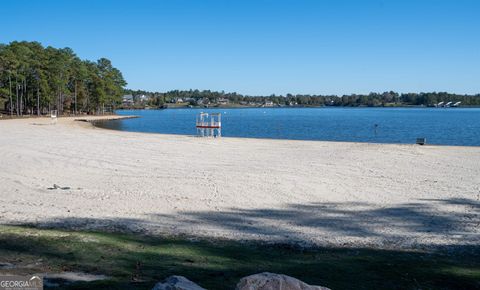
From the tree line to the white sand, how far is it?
59.1 metres

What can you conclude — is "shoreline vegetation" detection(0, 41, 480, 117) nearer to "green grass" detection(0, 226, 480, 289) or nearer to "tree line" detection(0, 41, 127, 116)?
"tree line" detection(0, 41, 127, 116)

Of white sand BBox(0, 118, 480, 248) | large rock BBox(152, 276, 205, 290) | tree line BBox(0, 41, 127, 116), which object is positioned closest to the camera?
large rock BBox(152, 276, 205, 290)

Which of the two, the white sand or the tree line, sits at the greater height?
the tree line

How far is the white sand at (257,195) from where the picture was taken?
991 centimetres

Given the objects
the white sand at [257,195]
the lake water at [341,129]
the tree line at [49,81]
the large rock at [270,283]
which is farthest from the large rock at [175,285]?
the tree line at [49,81]

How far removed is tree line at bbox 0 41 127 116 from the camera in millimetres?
77625

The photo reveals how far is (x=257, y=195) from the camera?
14039mm

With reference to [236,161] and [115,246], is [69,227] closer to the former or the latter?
[115,246]

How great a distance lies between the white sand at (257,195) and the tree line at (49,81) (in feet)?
194

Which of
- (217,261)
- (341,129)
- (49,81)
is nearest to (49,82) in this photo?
(49,81)

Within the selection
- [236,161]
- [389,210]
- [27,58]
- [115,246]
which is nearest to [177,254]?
[115,246]

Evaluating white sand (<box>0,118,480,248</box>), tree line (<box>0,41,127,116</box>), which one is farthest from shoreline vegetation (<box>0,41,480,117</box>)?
white sand (<box>0,118,480,248</box>)

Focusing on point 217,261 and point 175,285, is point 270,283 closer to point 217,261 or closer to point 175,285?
point 175,285

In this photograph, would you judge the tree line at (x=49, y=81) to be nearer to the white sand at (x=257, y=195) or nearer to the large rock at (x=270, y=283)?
the white sand at (x=257, y=195)
